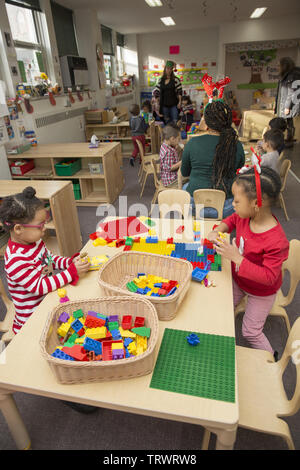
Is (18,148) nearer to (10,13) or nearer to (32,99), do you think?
(32,99)

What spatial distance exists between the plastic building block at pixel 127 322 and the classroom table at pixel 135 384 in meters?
0.13

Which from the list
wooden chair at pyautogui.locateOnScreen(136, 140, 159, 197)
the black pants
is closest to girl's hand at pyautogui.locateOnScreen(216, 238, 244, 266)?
wooden chair at pyautogui.locateOnScreen(136, 140, 159, 197)

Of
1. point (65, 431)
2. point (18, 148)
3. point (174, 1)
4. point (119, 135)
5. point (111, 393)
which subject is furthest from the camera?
point (119, 135)

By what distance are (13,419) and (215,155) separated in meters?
2.02

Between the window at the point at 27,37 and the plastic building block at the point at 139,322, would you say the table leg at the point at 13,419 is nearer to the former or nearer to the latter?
the plastic building block at the point at 139,322

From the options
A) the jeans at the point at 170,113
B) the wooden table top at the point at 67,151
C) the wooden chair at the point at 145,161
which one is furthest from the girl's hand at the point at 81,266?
the jeans at the point at 170,113

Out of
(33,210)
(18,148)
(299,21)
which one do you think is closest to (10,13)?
(18,148)

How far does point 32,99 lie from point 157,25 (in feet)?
17.7

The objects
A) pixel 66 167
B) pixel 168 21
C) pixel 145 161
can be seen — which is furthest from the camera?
pixel 168 21

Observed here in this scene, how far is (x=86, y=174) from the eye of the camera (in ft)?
13.8

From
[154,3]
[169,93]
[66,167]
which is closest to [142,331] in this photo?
[66,167]

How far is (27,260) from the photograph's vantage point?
1466 millimetres

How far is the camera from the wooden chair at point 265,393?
108 cm

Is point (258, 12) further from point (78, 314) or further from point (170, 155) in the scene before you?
point (78, 314)
